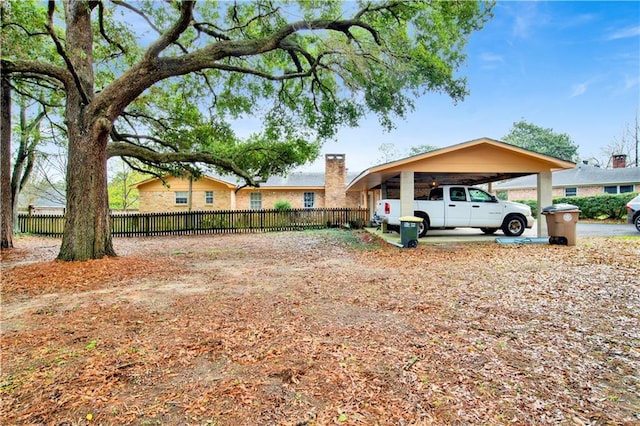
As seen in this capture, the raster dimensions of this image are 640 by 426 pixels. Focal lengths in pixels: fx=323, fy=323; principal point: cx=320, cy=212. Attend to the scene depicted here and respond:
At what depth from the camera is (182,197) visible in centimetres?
2427

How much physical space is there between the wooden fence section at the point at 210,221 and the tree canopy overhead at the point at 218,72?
5.54m

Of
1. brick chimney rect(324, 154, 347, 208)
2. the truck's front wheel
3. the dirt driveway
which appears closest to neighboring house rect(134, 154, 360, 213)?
brick chimney rect(324, 154, 347, 208)

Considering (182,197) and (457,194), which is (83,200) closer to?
(457,194)

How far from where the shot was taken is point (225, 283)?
5852 millimetres

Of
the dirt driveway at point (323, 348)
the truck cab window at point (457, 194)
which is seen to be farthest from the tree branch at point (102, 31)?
the truck cab window at point (457, 194)

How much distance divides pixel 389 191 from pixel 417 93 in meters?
10.2

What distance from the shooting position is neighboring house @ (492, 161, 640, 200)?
2334 centimetres

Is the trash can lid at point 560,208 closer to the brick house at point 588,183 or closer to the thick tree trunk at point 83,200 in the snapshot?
the thick tree trunk at point 83,200

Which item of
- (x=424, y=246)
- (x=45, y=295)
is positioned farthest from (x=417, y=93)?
(x=45, y=295)

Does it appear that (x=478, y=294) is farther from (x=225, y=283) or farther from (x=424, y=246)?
(x=424, y=246)

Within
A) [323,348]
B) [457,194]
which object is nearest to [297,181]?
[457,194]

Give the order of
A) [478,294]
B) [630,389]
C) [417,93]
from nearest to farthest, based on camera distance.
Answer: [630,389], [478,294], [417,93]

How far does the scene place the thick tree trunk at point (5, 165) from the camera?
955 centimetres

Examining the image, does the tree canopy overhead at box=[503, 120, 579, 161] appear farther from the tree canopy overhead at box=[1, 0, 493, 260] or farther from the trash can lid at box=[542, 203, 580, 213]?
the tree canopy overhead at box=[1, 0, 493, 260]
